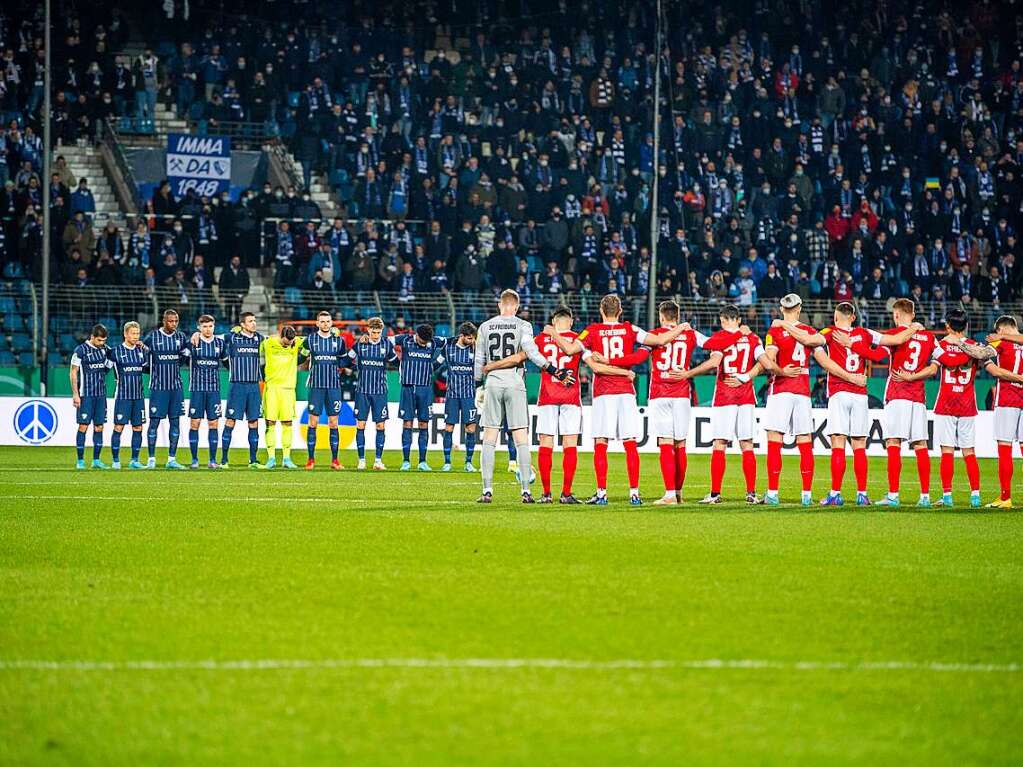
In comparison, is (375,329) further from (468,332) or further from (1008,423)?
(1008,423)

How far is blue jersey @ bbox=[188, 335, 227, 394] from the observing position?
20562 mm

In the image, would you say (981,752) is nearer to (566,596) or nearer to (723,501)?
(566,596)

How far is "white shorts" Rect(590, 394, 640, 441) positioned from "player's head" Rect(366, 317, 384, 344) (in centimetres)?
652

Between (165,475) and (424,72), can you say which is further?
(424,72)

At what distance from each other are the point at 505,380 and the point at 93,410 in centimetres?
849

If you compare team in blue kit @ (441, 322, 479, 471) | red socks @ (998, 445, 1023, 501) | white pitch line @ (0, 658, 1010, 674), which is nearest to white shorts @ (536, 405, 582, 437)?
red socks @ (998, 445, 1023, 501)

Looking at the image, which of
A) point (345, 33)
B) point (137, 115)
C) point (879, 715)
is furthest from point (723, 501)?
point (345, 33)

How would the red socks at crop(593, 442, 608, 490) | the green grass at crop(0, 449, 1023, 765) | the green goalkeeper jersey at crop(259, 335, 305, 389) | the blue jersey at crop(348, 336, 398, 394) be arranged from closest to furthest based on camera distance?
the green grass at crop(0, 449, 1023, 765)
the red socks at crop(593, 442, 608, 490)
the green goalkeeper jersey at crop(259, 335, 305, 389)
the blue jersey at crop(348, 336, 398, 394)

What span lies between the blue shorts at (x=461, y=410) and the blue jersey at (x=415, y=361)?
479 mm

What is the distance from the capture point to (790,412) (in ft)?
49.2

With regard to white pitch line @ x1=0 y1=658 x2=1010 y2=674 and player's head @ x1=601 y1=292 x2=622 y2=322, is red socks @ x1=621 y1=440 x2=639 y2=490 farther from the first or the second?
white pitch line @ x1=0 y1=658 x2=1010 y2=674

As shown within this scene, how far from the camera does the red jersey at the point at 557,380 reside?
48.3 feet

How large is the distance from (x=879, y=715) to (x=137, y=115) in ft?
94.7

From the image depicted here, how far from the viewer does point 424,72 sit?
116 feet
